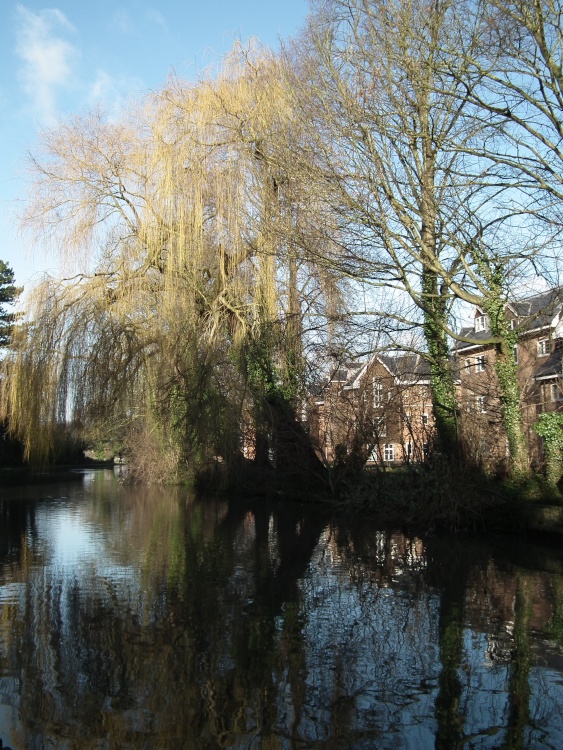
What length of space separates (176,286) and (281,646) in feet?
36.7

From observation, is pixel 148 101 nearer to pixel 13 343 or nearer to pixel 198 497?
pixel 13 343

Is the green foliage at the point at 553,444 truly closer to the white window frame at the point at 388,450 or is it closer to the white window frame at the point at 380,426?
the white window frame at the point at 380,426

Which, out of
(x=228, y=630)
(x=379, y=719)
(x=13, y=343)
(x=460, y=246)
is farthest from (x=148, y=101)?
(x=379, y=719)

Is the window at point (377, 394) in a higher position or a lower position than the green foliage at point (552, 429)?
higher

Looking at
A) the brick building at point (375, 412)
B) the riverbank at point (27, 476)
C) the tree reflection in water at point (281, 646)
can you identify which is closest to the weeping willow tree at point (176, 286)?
the brick building at point (375, 412)

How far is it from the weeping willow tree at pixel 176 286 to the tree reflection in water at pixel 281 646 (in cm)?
443

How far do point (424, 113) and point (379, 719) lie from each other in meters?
10.3

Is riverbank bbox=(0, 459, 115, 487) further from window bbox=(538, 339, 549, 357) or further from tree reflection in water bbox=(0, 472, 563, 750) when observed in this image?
tree reflection in water bbox=(0, 472, 563, 750)

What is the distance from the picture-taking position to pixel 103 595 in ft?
27.2

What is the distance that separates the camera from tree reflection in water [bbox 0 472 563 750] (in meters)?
4.50

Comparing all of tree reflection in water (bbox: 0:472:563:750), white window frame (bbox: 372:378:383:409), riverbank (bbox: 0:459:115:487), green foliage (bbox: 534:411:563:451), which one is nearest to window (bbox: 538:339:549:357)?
green foliage (bbox: 534:411:563:451)

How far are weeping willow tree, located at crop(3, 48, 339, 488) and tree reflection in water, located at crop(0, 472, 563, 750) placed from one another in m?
4.43

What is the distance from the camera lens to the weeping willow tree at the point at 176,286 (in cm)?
1588

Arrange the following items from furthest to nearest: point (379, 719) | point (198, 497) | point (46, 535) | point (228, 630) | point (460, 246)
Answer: point (198, 497) → point (46, 535) → point (460, 246) → point (228, 630) → point (379, 719)
